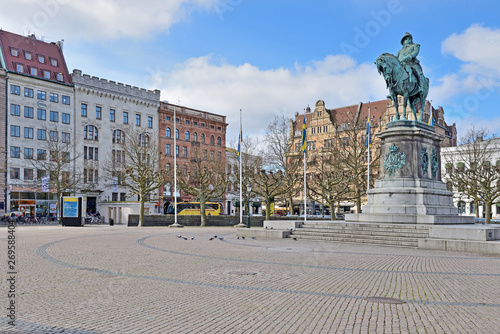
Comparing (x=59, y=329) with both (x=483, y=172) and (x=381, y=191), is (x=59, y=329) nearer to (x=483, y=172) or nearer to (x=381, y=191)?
(x=381, y=191)

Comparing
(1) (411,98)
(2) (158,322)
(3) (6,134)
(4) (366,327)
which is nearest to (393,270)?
(4) (366,327)

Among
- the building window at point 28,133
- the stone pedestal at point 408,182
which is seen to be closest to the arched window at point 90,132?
the building window at point 28,133

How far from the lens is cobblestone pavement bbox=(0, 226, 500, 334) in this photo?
6969mm

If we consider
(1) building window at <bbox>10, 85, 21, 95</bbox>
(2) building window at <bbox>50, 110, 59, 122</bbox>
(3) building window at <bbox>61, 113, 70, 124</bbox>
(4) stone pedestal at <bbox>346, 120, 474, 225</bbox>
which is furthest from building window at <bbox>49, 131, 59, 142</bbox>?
(4) stone pedestal at <bbox>346, 120, 474, 225</bbox>

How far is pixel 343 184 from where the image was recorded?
47.9 m

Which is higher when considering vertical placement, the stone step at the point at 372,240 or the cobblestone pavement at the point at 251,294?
the cobblestone pavement at the point at 251,294

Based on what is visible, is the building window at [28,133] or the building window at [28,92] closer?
the building window at [28,133]

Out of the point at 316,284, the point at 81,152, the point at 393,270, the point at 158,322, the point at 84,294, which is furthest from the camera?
the point at 81,152

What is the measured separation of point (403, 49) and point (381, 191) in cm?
854

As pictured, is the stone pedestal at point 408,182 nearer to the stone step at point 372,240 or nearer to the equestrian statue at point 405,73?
the equestrian statue at point 405,73

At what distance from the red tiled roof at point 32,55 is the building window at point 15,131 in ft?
23.8

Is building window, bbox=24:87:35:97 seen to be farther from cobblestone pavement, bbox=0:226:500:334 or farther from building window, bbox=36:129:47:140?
cobblestone pavement, bbox=0:226:500:334

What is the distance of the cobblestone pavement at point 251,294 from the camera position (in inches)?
A: 274

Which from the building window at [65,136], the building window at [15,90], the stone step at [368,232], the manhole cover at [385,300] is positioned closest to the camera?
the manhole cover at [385,300]
